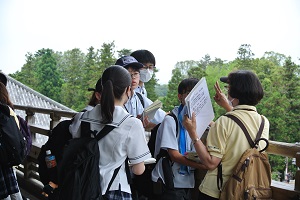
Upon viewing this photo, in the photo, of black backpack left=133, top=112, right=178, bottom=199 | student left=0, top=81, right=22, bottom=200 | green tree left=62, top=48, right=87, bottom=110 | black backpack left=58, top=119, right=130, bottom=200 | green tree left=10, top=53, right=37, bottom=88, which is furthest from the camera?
green tree left=10, top=53, right=37, bottom=88

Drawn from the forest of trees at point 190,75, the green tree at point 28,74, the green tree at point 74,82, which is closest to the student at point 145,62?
the forest of trees at point 190,75

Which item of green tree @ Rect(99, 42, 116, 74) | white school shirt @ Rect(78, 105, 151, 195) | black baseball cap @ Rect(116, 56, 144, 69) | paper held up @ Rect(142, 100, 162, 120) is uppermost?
green tree @ Rect(99, 42, 116, 74)

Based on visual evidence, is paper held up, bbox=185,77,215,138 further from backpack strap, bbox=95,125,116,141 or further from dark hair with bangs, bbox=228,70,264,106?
backpack strap, bbox=95,125,116,141

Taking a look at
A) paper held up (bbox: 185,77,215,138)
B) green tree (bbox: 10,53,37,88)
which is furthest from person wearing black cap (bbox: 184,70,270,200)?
green tree (bbox: 10,53,37,88)

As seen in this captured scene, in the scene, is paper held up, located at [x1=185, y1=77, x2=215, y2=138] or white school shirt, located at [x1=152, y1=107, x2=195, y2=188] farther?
white school shirt, located at [x1=152, y1=107, x2=195, y2=188]

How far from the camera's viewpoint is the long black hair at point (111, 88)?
1.39m

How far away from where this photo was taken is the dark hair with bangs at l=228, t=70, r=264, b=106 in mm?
1408

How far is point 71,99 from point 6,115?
1300 inches

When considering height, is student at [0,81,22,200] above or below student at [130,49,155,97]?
below

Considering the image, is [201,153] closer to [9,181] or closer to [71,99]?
[9,181]

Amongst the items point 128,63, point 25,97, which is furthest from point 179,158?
point 25,97

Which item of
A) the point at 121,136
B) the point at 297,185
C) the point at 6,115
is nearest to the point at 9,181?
the point at 6,115

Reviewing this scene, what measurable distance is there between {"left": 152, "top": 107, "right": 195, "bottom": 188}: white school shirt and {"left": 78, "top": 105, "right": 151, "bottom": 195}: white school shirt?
0.70 ft

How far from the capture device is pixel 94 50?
34.2 metres
